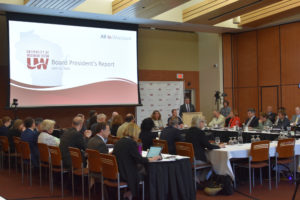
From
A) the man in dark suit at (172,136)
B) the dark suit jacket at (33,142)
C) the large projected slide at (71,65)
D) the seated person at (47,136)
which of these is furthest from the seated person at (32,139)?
the large projected slide at (71,65)

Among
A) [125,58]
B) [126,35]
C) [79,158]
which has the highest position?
[126,35]

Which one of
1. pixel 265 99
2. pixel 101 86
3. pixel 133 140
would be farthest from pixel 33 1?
pixel 265 99

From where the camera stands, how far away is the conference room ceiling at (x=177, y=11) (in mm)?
9867

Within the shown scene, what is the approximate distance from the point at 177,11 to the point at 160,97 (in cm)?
363

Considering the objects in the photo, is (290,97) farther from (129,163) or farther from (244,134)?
(129,163)

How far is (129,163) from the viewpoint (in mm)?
4539

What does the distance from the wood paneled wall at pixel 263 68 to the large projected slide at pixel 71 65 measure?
439 cm

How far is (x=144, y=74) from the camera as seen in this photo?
45.7 ft

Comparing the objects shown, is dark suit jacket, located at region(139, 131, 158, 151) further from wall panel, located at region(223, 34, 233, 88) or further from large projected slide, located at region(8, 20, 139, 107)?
wall panel, located at region(223, 34, 233, 88)

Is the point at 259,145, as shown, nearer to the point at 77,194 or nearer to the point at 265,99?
the point at 77,194

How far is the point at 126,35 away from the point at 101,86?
1973 millimetres

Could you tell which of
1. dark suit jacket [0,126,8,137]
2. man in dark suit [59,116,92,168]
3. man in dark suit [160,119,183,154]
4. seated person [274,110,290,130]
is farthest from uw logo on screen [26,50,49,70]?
seated person [274,110,290,130]

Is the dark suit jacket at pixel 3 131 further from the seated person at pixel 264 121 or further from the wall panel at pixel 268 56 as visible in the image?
the wall panel at pixel 268 56

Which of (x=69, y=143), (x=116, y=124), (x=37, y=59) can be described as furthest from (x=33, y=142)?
(x=37, y=59)
